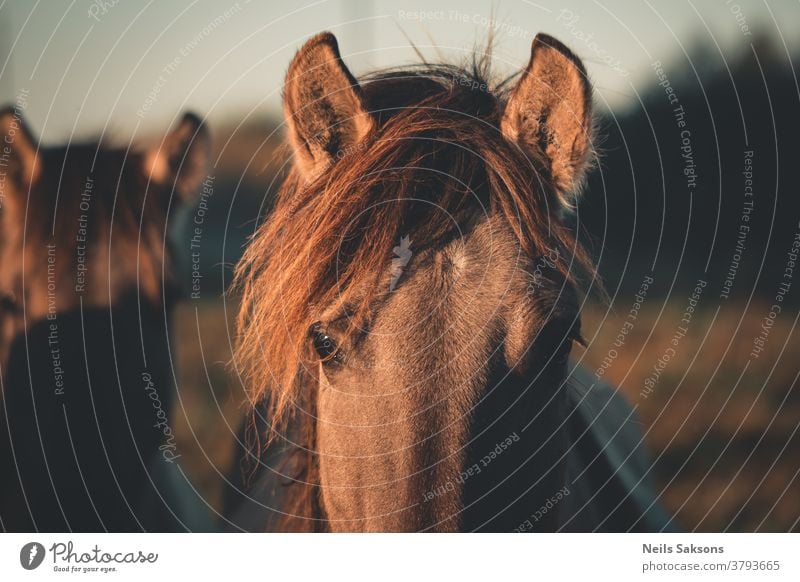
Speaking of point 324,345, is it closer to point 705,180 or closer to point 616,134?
point 616,134

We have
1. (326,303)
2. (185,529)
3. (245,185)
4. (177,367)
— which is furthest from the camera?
(245,185)

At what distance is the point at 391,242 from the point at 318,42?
0.50 metres

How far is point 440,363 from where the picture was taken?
1479 millimetres

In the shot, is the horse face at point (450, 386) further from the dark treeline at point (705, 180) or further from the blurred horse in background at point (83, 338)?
the dark treeline at point (705, 180)

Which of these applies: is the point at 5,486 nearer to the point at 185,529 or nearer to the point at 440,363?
the point at 185,529

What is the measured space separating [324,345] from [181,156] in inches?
45.2

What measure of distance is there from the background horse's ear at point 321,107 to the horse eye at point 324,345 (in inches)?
15.5

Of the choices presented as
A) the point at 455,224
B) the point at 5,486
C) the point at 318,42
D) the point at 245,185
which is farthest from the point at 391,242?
the point at 245,185

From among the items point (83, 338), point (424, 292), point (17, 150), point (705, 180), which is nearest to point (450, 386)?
point (424, 292)

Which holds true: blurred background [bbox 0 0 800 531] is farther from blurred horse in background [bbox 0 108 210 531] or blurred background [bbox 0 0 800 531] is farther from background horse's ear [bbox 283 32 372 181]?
background horse's ear [bbox 283 32 372 181]

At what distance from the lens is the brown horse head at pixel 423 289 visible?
1475 mm

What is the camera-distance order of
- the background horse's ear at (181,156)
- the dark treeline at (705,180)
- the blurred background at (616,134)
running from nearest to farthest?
the blurred background at (616,134) → the background horse's ear at (181,156) → the dark treeline at (705,180)

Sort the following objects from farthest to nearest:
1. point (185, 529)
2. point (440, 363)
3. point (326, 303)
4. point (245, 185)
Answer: point (245, 185)
point (185, 529)
point (326, 303)
point (440, 363)
